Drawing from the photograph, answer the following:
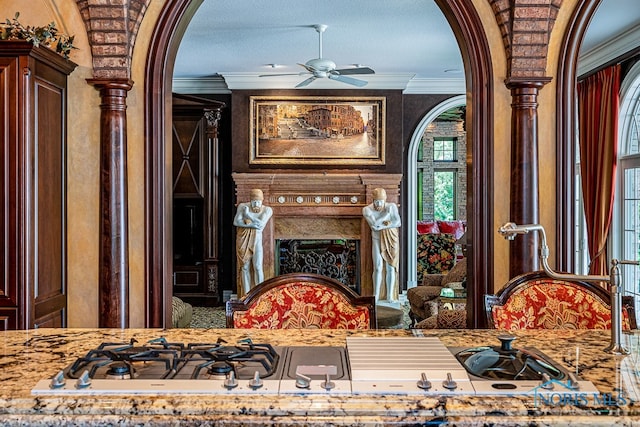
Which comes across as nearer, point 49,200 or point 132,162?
point 49,200

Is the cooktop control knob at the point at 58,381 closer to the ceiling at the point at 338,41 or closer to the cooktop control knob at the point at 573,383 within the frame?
the cooktop control knob at the point at 573,383

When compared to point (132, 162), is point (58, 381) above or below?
below

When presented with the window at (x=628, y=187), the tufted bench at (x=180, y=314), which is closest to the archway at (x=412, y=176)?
the window at (x=628, y=187)

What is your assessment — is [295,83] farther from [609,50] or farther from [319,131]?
[609,50]

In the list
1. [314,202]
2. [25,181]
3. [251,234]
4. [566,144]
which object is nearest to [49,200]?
[25,181]

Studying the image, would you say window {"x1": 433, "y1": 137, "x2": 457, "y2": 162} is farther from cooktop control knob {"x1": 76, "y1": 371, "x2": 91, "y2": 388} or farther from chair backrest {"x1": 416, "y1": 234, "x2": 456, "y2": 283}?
cooktop control knob {"x1": 76, "y1": 371, "x2": 91, "y2": 388}

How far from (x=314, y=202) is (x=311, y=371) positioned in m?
6.17

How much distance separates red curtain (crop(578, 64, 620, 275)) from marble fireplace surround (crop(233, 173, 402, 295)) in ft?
7.42

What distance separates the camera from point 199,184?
746 centimetres

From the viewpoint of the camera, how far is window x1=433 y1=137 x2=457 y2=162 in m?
12.5

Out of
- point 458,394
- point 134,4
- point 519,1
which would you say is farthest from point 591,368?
point 134,4

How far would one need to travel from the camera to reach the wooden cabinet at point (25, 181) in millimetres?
2514

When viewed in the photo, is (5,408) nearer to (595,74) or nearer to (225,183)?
(595,74)

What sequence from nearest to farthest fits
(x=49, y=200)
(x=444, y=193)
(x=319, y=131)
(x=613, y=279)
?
1. (x=613, y=279)
2. (x=49, y=200)
3. (x=319, y=131)
4. (x=444, y=193)
